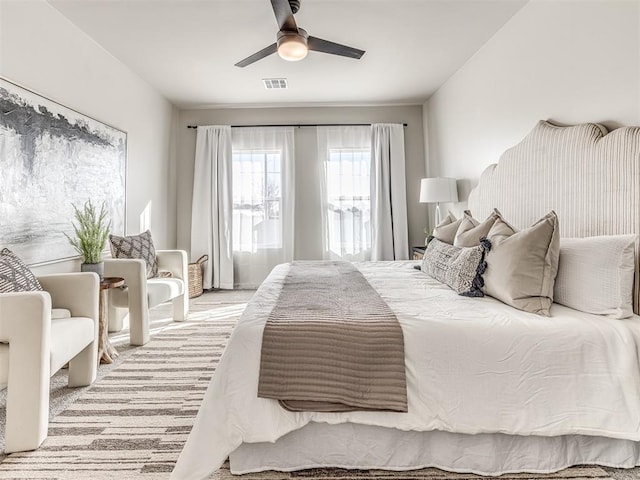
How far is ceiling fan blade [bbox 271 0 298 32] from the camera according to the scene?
2104mm

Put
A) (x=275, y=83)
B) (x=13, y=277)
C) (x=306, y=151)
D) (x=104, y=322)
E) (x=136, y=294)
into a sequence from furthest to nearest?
1. (x=306, y=151)
2. (x=275, y=83)
3. (x=136, y=294)
4. (x=104, y=322)
5. (x=13, y=277)

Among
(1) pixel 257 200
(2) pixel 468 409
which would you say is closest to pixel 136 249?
(1) pixel 257 200

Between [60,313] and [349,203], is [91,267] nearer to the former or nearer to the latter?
[60,313]

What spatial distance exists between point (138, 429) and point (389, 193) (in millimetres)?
4051

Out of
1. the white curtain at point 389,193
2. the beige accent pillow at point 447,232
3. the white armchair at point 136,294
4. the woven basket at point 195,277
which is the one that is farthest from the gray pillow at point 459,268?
the woven basket at point 195,277

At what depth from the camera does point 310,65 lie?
371 cm

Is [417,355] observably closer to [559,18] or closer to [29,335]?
[29,335]

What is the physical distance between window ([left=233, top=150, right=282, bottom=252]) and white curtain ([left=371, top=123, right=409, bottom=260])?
1363 millimetres

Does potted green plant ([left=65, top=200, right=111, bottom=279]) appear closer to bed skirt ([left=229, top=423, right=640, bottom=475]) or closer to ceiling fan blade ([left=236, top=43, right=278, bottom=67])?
ceiling fan blade ([left=236, top=43, right=278, bottom=67])

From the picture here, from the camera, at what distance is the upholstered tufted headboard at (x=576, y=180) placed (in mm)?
1691

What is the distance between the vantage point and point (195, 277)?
4.66 metres

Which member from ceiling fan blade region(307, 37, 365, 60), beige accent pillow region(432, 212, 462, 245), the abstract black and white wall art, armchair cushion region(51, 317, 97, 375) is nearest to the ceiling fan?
ceiling fan blade region(307, 37, 365, 60)

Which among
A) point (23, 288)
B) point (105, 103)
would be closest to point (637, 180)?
point (23, 288)

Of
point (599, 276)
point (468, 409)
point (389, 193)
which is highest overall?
point (389, 193)
